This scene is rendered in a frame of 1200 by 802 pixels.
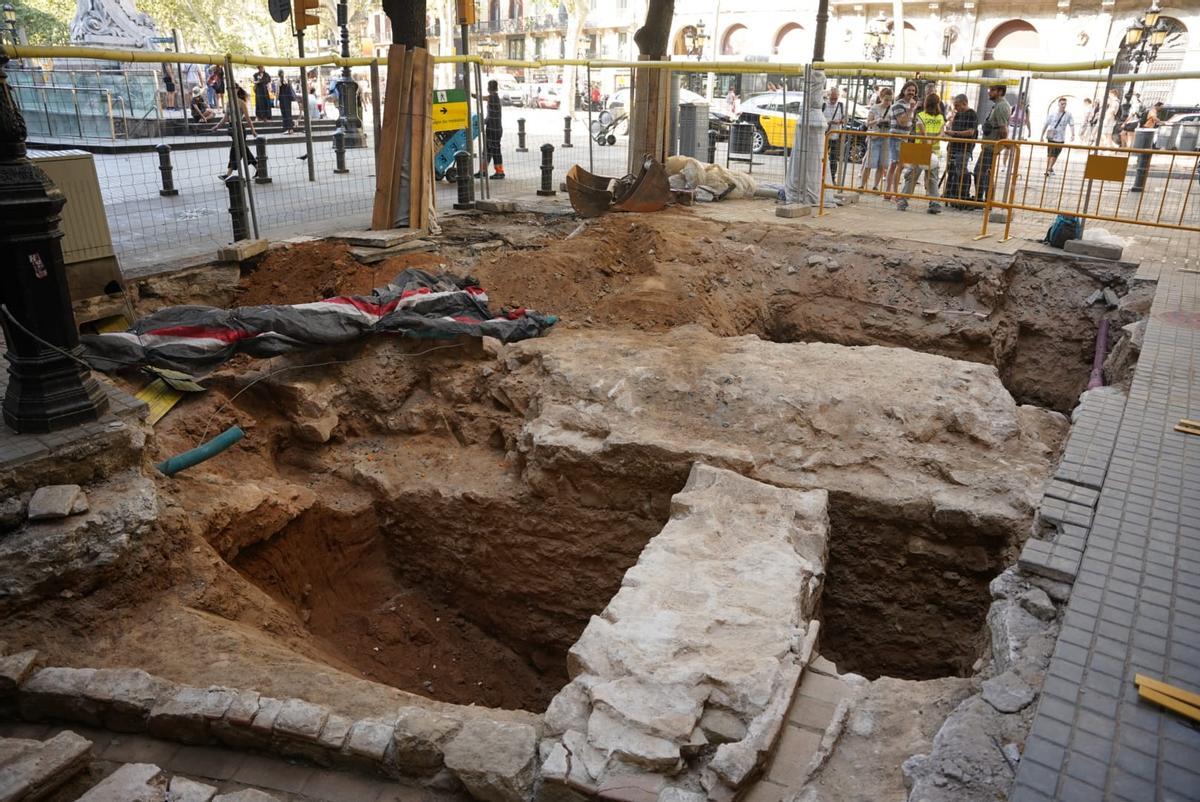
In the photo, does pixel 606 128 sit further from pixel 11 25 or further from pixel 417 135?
pixel 417 135

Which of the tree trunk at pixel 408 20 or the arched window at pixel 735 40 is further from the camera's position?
the arched window at pixel 735 40

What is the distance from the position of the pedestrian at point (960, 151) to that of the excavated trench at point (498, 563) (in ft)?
19.0

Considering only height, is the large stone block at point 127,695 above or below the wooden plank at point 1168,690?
below

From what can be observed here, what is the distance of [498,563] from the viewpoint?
6.41 meters

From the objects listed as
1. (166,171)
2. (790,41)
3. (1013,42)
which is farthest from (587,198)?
(790,41)

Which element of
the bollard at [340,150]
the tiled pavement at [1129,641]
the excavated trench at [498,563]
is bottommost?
the excavated trench at [498,563]

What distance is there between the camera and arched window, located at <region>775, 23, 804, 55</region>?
4069 cm

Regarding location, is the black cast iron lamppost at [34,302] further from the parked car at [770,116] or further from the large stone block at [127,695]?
the parked car at [770,116]

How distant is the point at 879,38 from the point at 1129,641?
3384cm

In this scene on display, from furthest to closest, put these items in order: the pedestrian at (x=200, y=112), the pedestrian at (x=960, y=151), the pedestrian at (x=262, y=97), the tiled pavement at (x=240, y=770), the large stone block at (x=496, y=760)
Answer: the pedestrian at (x=262, y=97) → the pedestrian at (x=200, y=112) → the pedestrian at (x=960, y=151) → the tiled pavement at (x=240, y=770) → the large stone block at (x=496, y=760)

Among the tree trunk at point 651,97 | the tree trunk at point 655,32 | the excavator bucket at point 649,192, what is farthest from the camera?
the tree trunk at point 655,32

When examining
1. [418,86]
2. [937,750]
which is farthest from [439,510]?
[418,86]

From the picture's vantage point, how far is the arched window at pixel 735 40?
4253 centimetres

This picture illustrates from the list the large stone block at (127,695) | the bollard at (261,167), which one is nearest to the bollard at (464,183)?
the bollard at (261,167)
